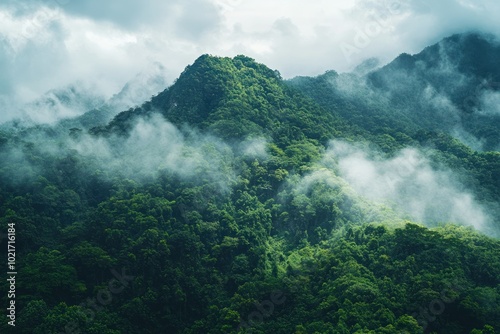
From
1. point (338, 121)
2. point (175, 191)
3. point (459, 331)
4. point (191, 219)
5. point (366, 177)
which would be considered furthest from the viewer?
point (338, 121)

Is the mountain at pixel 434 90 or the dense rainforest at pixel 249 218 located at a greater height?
the mountain at pixel 434 90

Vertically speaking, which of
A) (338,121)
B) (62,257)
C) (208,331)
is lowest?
(208,331)

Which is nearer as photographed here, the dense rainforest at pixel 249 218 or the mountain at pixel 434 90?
the dense rainforest at pixel 249 218

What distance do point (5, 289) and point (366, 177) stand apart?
4007 cm

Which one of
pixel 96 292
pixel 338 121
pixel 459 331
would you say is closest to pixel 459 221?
pixel 459 331

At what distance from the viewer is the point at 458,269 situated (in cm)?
4284

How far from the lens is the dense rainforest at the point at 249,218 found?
41.7 m

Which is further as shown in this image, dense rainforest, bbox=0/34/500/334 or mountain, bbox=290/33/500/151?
mountain, bbox=290/33/500/151

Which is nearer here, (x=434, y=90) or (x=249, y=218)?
(x=249, y=218)

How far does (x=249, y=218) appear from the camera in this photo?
56.4m

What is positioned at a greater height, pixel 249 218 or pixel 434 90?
pixel 434 90

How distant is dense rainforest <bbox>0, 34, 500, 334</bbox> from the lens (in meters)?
41.7

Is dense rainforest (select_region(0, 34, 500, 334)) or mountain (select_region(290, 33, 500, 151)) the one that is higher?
mountain (select_region(290, 33, 500, 151))

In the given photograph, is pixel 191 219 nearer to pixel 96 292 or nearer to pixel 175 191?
pixel 175 191
